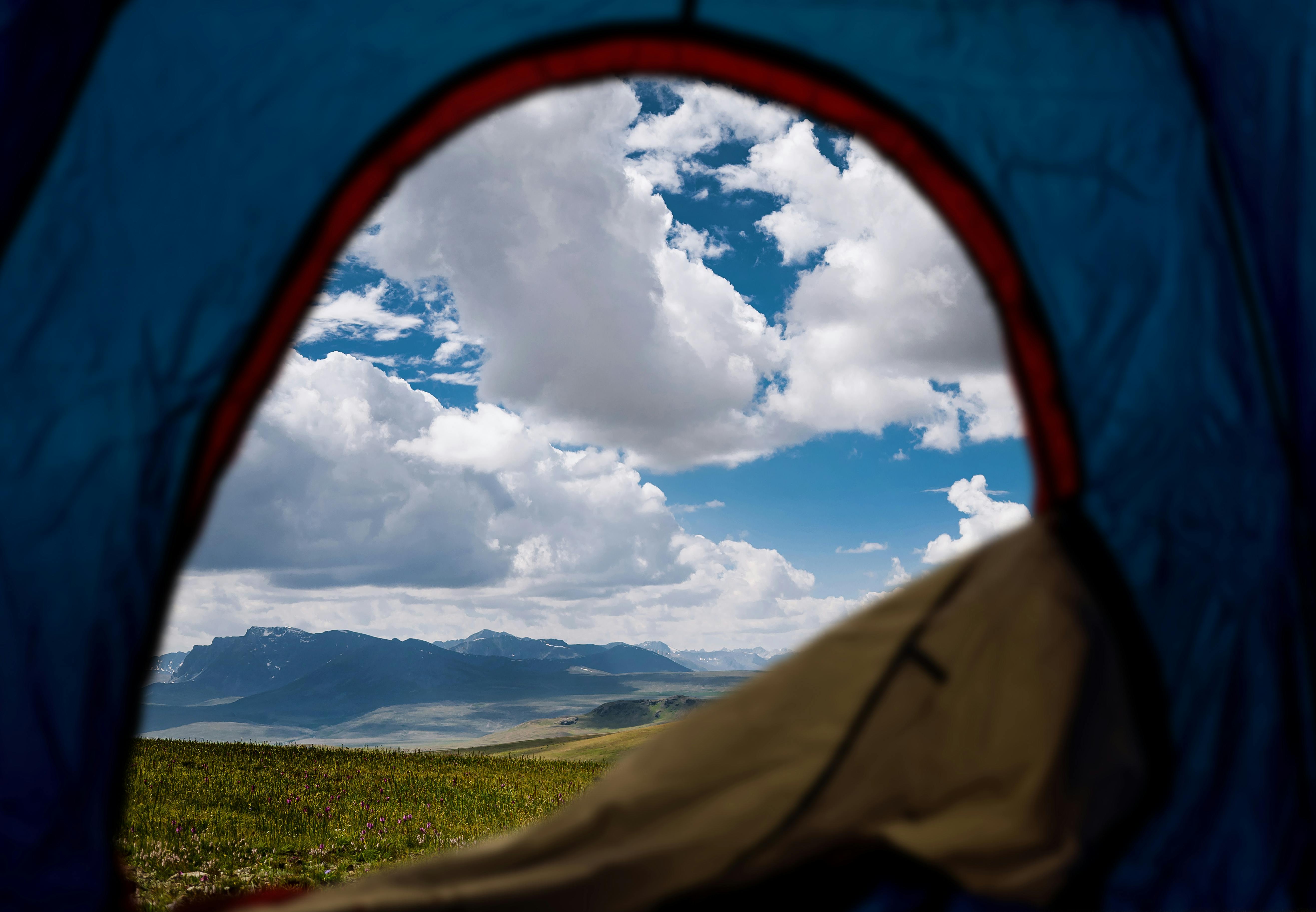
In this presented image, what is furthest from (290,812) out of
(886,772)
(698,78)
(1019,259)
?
(1019,259)

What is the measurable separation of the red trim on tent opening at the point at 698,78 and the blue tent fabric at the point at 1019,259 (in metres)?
0.05

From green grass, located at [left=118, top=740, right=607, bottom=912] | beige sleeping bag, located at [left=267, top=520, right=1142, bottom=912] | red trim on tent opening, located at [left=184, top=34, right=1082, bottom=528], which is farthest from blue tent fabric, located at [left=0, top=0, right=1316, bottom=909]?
green grass, located at [left=118, top=740, right=607, bottom=912]

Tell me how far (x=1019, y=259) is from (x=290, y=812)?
7235mm

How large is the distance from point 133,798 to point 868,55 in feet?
26.4

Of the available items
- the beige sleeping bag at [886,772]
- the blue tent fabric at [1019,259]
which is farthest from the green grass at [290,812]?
the beige sleeping bag at [886,772]

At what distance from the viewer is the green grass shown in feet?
15.8

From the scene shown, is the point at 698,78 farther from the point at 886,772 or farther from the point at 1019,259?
the point at 886,772

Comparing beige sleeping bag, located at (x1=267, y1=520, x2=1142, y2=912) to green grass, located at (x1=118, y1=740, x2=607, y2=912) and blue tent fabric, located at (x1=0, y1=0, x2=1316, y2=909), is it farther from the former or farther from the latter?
green grass, located at (x1=118, y1=740, x2=607, y2=912)

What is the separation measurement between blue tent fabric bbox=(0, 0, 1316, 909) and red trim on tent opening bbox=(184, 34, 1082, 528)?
0.05 metres

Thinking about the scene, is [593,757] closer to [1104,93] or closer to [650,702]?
[1104,93]

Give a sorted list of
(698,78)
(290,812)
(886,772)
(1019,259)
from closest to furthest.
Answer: (886,772)
(1019,259)
(698,78)
(290,812)

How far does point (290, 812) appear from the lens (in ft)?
22.2

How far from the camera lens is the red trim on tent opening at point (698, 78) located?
232 centimetres

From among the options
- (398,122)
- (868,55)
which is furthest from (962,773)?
(398,122)
